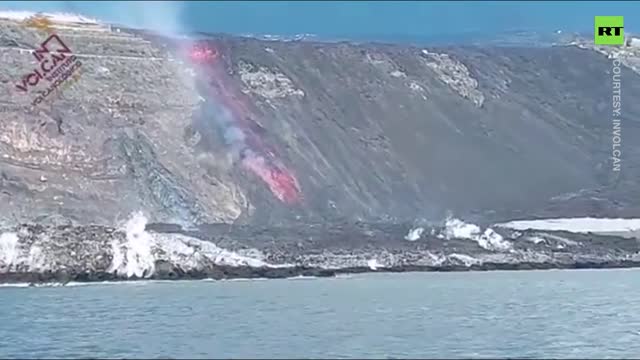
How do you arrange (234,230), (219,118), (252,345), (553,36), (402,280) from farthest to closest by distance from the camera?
(553,36), (219,118), (234,230), (402,280), (252,345)

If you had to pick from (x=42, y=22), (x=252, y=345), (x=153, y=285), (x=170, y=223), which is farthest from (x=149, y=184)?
(x=252, y=345)

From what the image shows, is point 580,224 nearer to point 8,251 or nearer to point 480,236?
point 480,236

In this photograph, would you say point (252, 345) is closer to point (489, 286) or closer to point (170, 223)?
point (489, 286)

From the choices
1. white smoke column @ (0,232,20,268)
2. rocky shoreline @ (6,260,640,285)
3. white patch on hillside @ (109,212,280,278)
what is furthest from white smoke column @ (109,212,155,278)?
white smoke column @ (0,232,20,268)

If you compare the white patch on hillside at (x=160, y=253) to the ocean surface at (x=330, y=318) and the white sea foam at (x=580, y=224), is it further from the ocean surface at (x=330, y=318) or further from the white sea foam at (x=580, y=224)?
the white sea foam at (x=580, y=224)

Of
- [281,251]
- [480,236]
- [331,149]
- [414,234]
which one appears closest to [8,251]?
[281,251]

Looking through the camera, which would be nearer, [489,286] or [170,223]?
[489,286]

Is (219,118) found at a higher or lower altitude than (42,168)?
higher
